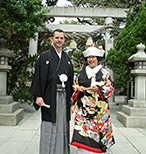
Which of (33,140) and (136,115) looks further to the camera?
(136,115)

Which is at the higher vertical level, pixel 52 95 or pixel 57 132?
pixel 52 95

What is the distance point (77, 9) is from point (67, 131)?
761 centimetres

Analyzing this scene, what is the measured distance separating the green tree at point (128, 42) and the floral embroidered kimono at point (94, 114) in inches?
169

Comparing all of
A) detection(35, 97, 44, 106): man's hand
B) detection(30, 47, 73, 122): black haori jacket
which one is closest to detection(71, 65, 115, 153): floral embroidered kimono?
detection(30, 47, 73, 122): black haori jacket

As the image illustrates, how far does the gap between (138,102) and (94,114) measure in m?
3.14

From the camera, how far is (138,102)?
568cm

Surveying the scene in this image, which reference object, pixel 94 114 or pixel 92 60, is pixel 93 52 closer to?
pixel 92 60

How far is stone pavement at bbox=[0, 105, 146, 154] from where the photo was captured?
3566mm

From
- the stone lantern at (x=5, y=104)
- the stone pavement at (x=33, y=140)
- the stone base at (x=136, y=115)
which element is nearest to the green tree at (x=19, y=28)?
the stone lantern at (x=5, y=104)

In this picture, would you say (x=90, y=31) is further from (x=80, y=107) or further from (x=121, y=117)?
(x=80, y=107)

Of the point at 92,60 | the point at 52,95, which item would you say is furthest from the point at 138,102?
the point at 52,95

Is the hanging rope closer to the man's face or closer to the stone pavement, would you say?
the stone pavement

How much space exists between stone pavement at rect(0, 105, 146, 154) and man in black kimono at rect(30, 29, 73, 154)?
2.71 ft

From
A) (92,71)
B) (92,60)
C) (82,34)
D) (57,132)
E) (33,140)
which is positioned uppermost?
(82,34)
